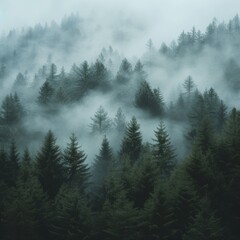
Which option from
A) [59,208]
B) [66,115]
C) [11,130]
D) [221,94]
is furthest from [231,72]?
[59,208]

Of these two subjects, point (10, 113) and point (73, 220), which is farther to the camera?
point (10, 113)

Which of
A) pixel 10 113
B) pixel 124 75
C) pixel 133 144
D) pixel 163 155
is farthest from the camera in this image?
pixel 124 75

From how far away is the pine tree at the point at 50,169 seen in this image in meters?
52.6

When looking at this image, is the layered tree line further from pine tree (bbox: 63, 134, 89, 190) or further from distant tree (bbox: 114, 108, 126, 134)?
distant tree (bbox: 114, 108, 126, 134)

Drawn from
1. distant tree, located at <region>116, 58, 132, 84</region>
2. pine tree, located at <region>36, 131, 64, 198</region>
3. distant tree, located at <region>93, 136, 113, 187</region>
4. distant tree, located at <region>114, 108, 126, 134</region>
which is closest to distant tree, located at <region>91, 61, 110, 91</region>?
distant tree, located at <region>116, 58, 132, 84</region>

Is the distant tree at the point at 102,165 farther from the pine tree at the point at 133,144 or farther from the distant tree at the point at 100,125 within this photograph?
the distant tree at the point at 100,125

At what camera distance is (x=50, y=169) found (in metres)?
53.4

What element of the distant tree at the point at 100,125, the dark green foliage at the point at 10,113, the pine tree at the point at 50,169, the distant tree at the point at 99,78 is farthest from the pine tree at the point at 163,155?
the distant tree at the point at 99,78

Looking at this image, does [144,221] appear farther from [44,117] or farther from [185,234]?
[44,117]

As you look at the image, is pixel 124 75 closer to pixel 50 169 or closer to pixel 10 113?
pixel 10 113

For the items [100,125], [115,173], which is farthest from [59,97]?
[115,173]

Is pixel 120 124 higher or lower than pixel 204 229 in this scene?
higher

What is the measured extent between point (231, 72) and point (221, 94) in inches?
956

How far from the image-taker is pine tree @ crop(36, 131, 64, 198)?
52.6 m
